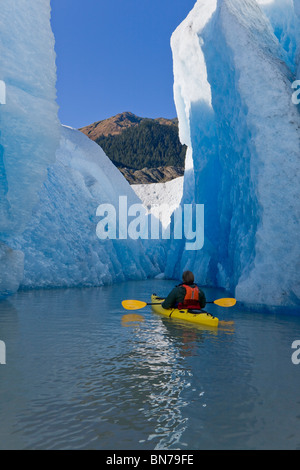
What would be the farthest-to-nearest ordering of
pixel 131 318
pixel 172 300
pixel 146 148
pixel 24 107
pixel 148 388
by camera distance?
pixel 146 148 < pixel 24 107 < pixel 131 318 < pixel 172 300 < pixel 148 388

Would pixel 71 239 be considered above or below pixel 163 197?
below

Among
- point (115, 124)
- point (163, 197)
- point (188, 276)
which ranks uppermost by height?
point (115, 124)

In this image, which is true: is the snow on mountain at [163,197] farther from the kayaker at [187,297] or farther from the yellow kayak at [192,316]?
the kayaker at [187,297]

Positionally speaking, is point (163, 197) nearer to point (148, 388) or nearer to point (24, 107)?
point (24, 107)

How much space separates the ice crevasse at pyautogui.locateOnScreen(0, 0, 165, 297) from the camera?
10685 millimetres

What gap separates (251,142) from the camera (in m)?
10.3

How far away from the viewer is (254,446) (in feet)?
8.66

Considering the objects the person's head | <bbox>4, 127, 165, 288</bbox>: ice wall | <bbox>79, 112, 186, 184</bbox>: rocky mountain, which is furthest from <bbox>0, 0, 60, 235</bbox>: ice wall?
<bbox>79, 112, 186, 184</bbox>: rocky mountain

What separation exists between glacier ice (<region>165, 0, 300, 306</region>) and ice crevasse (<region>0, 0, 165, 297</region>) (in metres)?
5.12

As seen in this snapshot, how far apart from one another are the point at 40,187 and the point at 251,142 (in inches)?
231

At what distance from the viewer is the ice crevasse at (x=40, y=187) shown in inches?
421

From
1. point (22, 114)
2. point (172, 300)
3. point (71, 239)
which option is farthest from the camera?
point (71, 239)

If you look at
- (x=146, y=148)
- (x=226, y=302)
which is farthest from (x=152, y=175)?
(x=226, y=302)
